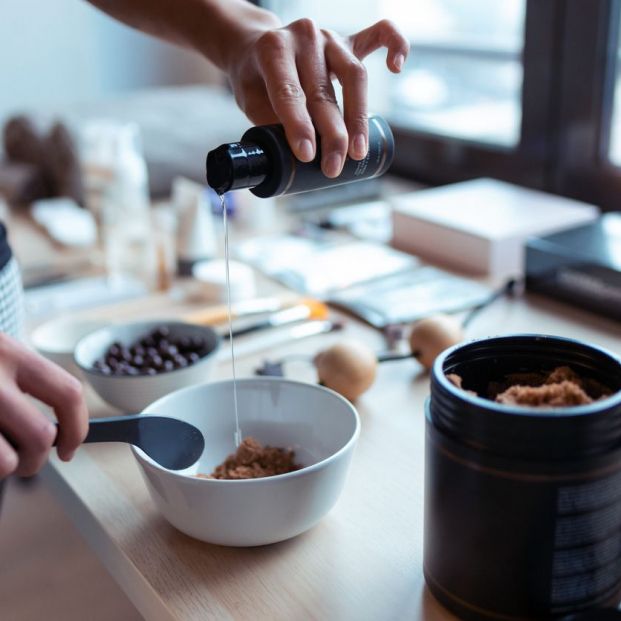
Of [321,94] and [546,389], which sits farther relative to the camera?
[321,94]

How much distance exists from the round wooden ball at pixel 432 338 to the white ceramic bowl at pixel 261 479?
0.63 feet

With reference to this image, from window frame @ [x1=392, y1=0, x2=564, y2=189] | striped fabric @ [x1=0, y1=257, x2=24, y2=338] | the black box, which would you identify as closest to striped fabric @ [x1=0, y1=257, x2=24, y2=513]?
striped fabric @ [x1=0, y1=257, x2=24, y2=338]

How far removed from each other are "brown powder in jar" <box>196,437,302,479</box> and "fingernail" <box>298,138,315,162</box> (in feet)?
0.77

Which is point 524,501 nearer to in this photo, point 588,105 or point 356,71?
point 356,71

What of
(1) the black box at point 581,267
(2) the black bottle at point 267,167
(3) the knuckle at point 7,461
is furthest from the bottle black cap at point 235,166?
(1) the black box at point 581,267

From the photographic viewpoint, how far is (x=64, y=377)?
1.88ft

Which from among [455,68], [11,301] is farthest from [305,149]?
[455,68]

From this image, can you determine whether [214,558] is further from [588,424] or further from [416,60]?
[416,60]

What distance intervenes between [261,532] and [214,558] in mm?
45

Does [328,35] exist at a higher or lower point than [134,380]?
higher

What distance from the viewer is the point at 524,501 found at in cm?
47

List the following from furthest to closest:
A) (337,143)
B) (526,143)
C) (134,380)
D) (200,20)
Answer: (526,143)
(200,20)
(134,380)
(337,143)

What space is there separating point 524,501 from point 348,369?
36cm

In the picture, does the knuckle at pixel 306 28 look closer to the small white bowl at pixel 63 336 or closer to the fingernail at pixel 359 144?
the fingernail at pixel 359 144
